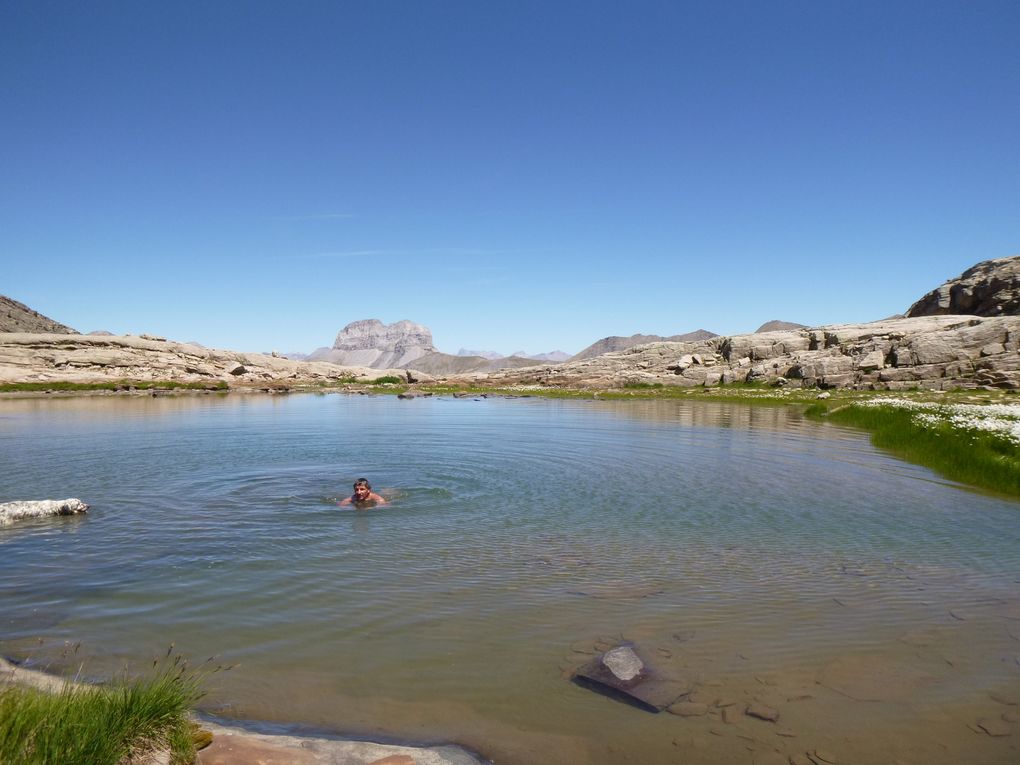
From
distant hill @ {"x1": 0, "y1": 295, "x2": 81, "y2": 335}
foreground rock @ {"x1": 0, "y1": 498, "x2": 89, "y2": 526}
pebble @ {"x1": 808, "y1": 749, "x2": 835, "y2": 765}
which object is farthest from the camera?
distant hill @ {"x1": 0, "y1": 295, "x2": 81, "y2": 335}

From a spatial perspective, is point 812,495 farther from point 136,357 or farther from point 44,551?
point 136,357

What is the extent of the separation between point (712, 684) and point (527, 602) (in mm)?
3183

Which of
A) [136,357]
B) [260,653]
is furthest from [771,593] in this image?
[136,357]

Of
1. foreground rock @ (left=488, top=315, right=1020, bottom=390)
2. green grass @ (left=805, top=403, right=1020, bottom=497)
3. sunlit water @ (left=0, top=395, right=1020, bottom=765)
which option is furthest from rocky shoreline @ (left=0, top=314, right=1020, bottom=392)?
sunlit water @ (left=0, top=395, right=1020, bottom=765)

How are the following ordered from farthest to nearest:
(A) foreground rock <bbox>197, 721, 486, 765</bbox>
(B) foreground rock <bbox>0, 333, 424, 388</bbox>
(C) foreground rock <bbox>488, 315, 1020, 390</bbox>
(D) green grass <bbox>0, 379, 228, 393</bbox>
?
1. (B) foreground rock <bbox>0, 333, 424, 388</bbox>
2. (D) green grass <bbox>0, 379, 228, 393</bbox>
3. (C) foreground rock <bbox>488, 315, 1020, 390</bbox>
4. (A) foreground rock <bbox>197, 721, 486, 765</bbox>

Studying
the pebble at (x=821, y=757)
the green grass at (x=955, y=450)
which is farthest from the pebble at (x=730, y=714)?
the green grass at (x=955, y=450)

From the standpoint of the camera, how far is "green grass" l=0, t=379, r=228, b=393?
61531 millimetres

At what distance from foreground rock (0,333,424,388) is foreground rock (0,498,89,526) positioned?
6299 cm

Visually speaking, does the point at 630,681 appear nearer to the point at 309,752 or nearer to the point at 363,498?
the point at 309,752

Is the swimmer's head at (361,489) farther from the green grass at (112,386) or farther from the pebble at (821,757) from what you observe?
the green grass at (112,386)

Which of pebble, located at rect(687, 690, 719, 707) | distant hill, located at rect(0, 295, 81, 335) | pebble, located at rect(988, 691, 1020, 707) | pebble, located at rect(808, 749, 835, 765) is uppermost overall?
distant hill, located at rect(0, 295, 81, 335)

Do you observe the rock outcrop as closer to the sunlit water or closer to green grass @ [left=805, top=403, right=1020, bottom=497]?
green grass @ [left=805, top=403, right=1020, bottom=497]

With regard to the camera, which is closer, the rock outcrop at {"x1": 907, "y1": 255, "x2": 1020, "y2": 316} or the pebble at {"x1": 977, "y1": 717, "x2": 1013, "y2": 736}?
the pebble at {"x1": 977, "y1": 717, "x2": 1013, "y2": 736}

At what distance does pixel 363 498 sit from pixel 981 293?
92.8 m
